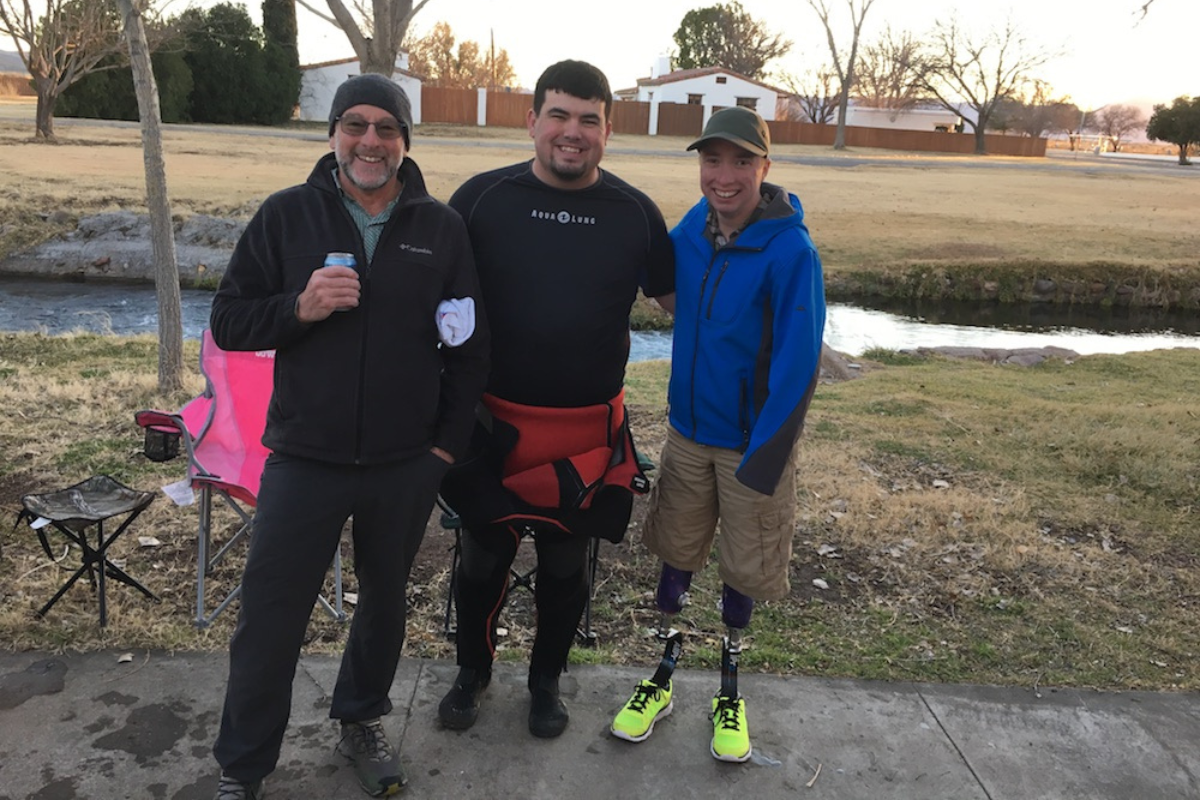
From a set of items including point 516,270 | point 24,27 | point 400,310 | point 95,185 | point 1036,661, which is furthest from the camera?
point 24,27

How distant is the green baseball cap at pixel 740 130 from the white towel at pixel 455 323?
2.73 feet

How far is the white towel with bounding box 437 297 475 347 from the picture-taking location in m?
2.44

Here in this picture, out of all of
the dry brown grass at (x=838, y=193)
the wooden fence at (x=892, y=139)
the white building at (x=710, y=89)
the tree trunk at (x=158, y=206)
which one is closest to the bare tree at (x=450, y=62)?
A: the white building at (x=710, y=89)

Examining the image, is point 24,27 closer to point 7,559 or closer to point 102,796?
point 7,559

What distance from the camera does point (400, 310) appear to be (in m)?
2.39

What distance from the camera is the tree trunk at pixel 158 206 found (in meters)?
5.70

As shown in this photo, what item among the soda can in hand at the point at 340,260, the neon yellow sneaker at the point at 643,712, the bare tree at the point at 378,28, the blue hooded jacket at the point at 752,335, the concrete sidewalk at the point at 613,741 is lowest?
the concrete sidewalk at the point at 613,741

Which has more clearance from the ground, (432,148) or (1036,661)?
(432,148)

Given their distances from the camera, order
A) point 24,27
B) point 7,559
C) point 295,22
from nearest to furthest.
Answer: point 7,559 < point 24,27 < point 295,22

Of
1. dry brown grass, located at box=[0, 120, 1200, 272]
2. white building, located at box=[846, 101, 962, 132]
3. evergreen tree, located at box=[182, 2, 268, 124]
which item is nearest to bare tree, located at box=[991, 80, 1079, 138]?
white building, located at box=[846, 101, 962, 132]

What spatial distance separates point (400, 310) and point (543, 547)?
895mm

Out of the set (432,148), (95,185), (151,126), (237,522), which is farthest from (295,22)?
(237,522)

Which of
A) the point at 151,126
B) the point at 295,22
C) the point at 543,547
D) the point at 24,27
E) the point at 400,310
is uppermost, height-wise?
the point at 295,22

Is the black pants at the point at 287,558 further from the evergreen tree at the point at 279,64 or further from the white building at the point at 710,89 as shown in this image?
the white building at the point at 710,89
